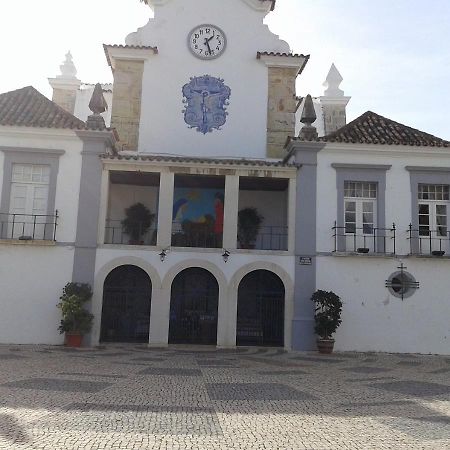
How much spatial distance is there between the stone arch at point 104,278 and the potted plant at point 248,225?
3.61 metres

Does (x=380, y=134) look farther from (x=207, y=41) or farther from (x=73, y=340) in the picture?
(x=73, y=340)

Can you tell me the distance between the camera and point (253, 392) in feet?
31.0

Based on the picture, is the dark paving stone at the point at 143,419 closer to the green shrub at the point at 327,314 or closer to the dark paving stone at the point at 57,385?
the dark paving stone at the point at 57,385

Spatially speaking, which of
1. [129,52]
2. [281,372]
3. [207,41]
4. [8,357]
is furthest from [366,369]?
[129,52]

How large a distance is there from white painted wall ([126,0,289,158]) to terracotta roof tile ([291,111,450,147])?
10.9 ft

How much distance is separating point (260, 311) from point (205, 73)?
29.6 feet

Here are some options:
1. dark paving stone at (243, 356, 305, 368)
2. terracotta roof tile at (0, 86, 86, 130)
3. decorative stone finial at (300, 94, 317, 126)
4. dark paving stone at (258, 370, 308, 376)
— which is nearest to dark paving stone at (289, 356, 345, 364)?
dark paving stone at (243, 356, 305, 368)

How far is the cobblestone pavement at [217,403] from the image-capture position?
6.28m

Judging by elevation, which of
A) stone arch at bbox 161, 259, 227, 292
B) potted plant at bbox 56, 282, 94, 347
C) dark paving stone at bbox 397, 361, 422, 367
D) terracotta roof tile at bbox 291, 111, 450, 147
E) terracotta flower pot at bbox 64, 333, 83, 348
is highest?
terracotta roof tile at bbox 291, 111, 450, 147

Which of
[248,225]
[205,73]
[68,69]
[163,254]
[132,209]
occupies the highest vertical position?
[68,69]

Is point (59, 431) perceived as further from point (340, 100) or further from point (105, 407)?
point (340, 100)

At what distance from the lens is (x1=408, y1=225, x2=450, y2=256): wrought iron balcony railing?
1709cm

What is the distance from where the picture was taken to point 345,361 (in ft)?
47.2

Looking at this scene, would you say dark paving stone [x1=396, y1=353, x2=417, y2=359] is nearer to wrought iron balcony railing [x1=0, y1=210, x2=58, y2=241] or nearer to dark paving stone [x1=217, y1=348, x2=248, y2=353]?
dark paving stone [x1=217, y1=348, x2=248, y2=353]
